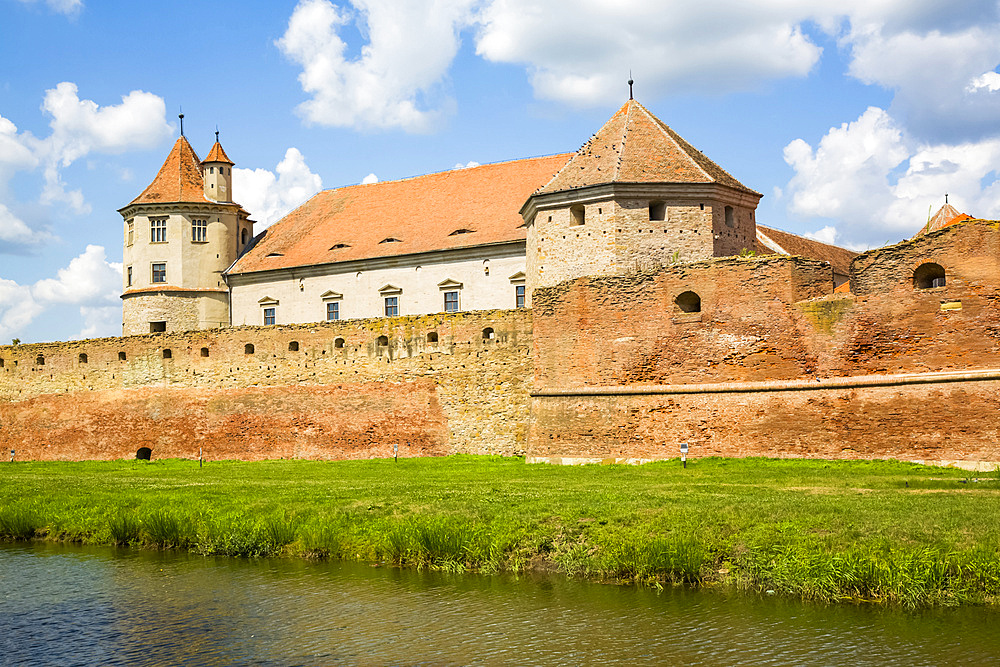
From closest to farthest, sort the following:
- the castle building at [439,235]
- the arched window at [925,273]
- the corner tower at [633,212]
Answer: the arched window at [925,273], the corner tower at [633,212], the castle building at [439,235]

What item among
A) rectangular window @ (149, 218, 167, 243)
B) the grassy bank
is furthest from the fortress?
the grassy bank

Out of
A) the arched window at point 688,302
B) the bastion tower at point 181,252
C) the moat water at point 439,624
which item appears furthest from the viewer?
the bastion tower at point 181,252

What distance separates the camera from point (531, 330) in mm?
27594

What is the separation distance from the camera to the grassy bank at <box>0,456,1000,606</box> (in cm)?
1239

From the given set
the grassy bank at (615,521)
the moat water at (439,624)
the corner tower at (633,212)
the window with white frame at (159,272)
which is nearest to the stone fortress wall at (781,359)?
the grassy bank at (615,521)

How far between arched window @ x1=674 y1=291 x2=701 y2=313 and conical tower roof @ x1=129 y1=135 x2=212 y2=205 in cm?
2508

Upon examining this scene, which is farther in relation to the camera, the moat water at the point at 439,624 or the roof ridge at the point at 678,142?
the roof ridge at the point at 678,142

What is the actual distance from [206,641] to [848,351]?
1526 centimetres

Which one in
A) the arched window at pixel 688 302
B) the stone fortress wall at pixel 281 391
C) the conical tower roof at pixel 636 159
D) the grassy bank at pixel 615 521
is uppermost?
the conical tower roof at pixel 636 159

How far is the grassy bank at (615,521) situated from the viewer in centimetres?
1239

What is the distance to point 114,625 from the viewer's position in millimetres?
12398

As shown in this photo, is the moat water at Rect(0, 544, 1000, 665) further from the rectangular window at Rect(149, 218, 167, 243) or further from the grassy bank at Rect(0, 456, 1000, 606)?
the rectangular window at Rect(149, 218, 167, 243)

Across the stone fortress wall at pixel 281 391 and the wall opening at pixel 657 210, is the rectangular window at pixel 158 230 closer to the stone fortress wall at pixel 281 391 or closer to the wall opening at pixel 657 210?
the stone fortress wall at pixel 281 391

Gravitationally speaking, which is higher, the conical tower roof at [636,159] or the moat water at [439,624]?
the conical tower roof at [636,159]
